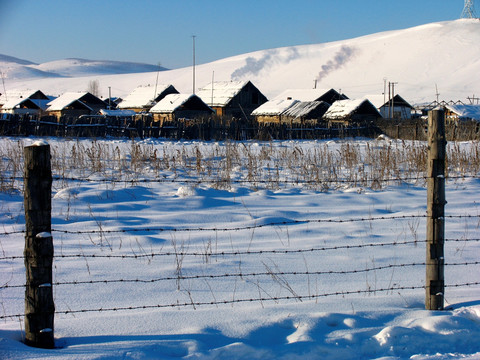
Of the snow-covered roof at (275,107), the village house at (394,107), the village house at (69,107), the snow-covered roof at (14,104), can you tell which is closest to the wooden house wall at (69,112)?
the village house at (69,107)

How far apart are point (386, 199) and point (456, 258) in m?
3.74

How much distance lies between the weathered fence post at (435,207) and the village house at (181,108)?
121 feet

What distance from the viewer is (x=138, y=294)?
4.93 meters

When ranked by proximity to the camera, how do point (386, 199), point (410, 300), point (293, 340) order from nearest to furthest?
1. point (293, 340)
2. point (410, 300)
3. point (386, 199)

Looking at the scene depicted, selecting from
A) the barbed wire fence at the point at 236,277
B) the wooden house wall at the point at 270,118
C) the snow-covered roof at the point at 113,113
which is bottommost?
the barbed wire fence at the point at 236,277

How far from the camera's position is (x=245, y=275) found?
4.88 m

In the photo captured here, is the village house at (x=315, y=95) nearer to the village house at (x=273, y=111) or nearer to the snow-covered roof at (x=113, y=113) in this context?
the village house at (x=273, y=111)

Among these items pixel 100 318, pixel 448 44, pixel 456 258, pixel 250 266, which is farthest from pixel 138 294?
pixel 448 44

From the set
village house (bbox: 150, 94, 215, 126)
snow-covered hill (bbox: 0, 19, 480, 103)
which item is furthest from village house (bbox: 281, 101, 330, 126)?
snow-covered hill (bbox: 0, 19, 480, 103)

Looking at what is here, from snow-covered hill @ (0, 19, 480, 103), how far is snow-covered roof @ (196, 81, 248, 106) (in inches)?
2209

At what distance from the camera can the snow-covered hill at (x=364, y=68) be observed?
111m

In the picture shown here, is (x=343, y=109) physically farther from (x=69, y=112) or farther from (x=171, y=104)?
(x=69, y=112)

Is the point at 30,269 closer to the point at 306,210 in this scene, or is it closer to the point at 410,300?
the point at 410,300

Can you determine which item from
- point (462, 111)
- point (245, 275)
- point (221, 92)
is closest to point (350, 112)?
point (221, 92)
